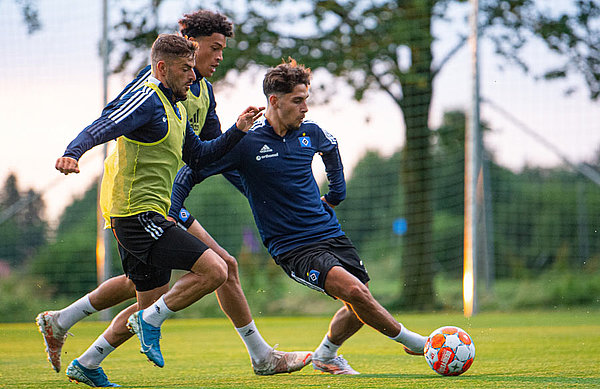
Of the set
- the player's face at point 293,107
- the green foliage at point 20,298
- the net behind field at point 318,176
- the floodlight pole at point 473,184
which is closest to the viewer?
the player's face at point 293,107

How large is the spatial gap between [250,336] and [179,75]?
1612mm

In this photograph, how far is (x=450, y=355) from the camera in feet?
14.0

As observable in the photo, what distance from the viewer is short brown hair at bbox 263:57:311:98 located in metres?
4.83

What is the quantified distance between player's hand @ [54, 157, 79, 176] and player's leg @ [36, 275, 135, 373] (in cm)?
126

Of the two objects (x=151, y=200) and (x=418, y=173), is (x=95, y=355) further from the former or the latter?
(x=418, y=173)

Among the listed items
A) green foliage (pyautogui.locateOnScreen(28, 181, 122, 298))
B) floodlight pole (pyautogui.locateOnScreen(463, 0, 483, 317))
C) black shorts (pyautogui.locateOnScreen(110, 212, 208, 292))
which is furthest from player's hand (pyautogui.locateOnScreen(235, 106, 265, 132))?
green foliage (pyautogui.locateOnScreen(28, 181, 122, 298))

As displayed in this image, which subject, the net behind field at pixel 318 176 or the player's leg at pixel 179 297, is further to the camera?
the net behind field at pixel 318 176

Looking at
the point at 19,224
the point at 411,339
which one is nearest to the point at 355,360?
the point at 411,339

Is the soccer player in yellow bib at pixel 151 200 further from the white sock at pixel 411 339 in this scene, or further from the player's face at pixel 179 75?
the white sock at pixel 411 339

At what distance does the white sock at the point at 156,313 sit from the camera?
4074mm

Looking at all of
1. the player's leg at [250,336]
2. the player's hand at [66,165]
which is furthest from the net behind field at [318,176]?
the player's hand at [66,165]

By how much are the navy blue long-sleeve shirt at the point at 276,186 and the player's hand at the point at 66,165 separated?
116cm

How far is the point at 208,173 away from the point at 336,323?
3.92 ft

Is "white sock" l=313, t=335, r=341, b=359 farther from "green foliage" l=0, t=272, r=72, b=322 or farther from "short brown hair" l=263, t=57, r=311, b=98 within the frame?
"green foliage" l=0, t=272, r=72, b=322
